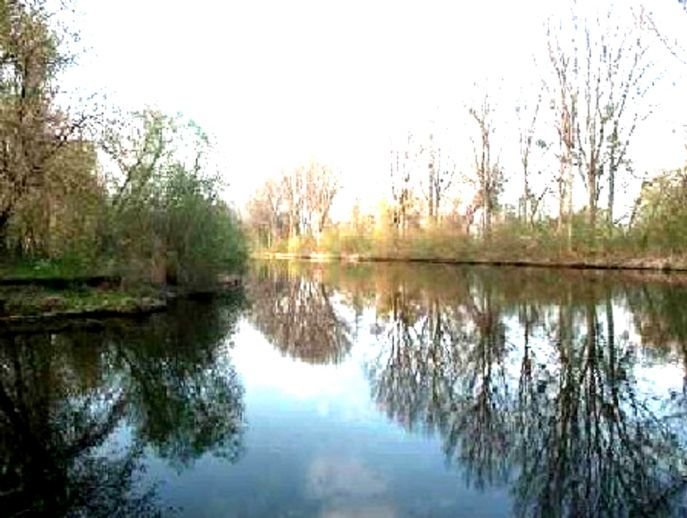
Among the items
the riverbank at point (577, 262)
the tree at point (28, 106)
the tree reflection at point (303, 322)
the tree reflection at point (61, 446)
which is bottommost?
the tree reflection at point (61, 446)

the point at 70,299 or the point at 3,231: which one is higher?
the point at 3,231

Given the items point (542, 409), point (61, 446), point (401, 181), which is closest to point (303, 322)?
point (542, 409)

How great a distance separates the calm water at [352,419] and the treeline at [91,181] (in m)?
4.76

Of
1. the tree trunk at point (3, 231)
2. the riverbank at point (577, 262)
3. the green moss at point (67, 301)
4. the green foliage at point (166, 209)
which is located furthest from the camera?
the riverbank at point (577, 262)

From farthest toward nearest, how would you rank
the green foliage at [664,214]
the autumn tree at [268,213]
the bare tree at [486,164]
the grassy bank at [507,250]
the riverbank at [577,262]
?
1. the autumn tree at [268,213]
2. the bare tree at [486,164]
3. the grassy bank at [507,250]
4. the riverbank at [577,262]
5. the green foliage at [664,214]

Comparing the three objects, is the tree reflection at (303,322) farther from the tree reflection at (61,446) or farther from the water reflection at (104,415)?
the tree reflection at (61,446)

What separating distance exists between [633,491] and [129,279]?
78.6 ft

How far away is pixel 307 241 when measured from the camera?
10081 centimetres

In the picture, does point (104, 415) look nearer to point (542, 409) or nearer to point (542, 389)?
point (542, 409)

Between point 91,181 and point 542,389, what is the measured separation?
647 inches

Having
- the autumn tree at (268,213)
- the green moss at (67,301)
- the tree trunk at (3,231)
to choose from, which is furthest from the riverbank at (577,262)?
the tree trunk at (3,231)

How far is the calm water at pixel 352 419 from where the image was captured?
7.81 m

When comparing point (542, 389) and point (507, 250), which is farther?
point (507, 250)

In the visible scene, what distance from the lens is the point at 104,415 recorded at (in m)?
11.6
